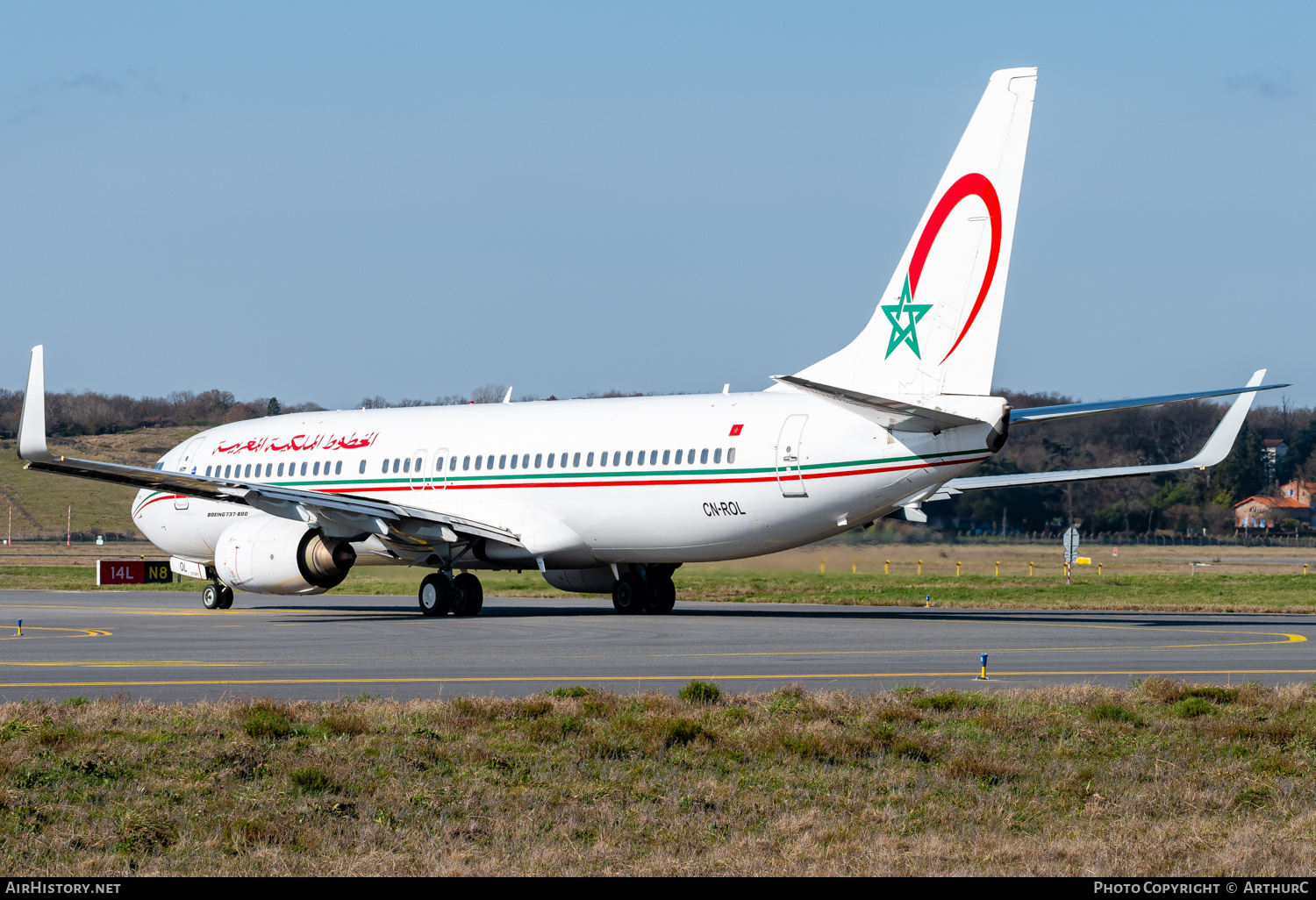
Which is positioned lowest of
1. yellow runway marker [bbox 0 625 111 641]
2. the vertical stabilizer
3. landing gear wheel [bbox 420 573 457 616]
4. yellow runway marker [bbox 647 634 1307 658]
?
yellow runway marker [bbox 647 634 1307 658]

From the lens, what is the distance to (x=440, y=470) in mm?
33781

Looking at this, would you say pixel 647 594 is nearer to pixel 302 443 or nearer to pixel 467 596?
pixel 467 596

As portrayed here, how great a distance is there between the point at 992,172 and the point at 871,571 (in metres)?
11.6

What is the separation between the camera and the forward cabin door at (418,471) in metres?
34.0

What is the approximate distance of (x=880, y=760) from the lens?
1216 cm

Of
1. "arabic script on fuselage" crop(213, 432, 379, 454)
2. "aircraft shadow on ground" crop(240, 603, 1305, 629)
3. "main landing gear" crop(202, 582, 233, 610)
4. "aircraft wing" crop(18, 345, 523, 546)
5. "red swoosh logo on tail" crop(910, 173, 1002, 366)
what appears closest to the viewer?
"red swoosh logo on tail" crop(910, 173, 1002, 366)

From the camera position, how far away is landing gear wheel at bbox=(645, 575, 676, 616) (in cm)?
3341

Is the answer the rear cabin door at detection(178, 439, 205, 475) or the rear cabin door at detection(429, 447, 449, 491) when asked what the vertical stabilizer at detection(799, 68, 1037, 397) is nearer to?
the rear cabin door at detection(429, 447, 449, 491)

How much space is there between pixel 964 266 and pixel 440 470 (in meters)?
13.5

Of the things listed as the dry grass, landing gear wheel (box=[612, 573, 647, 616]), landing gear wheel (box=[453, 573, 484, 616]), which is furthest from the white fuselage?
the dry grass

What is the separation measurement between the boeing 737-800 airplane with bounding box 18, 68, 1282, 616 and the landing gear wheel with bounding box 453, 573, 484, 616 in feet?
0.18

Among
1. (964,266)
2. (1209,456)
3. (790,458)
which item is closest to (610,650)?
(790,458)

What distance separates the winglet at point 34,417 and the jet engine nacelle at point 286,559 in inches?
184

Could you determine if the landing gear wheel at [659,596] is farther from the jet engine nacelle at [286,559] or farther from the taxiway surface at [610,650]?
the jet engine nacelle at [286,559]
